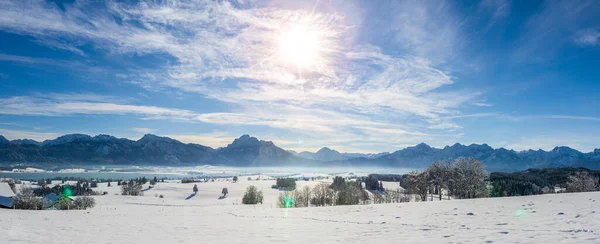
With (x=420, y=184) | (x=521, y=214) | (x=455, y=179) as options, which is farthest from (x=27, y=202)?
(x=455, y=179)

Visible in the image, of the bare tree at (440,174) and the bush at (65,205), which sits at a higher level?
the bare tree at (440,174)

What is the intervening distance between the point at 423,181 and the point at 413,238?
58.2m

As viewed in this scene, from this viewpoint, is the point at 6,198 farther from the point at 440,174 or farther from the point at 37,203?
the point at 440,174

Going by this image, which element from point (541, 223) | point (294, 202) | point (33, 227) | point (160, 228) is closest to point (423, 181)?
point (294, 202)

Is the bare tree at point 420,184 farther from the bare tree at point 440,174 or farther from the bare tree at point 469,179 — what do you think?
the bare tree at point 469,179

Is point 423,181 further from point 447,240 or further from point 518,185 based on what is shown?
point 518,185

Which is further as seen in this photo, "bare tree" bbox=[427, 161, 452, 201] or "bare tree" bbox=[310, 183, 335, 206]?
"bare tree" bbox=[310, 183, 335, 206]

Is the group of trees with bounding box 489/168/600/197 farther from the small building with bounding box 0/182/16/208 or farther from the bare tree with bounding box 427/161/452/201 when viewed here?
the small building with bounding box 0/182/16/208

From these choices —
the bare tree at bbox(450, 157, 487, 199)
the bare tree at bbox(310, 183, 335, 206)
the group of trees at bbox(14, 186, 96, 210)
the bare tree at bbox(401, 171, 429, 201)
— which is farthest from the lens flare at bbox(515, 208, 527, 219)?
the group of trees at bbox(14, 186, 96, 210)

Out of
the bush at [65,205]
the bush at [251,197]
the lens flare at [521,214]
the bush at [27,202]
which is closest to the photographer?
the lens flare at [521,214]

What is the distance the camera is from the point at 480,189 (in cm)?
6366

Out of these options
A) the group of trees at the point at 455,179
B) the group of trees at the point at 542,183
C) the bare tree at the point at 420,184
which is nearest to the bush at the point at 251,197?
the group of trees at the point at 455,179

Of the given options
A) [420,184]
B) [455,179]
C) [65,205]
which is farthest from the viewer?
[420,184]

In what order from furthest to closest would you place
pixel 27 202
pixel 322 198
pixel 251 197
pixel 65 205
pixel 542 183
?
pixel 542 183
pixel 251 197
pixel 322 198
pixel 65 205
pixel 27 202
